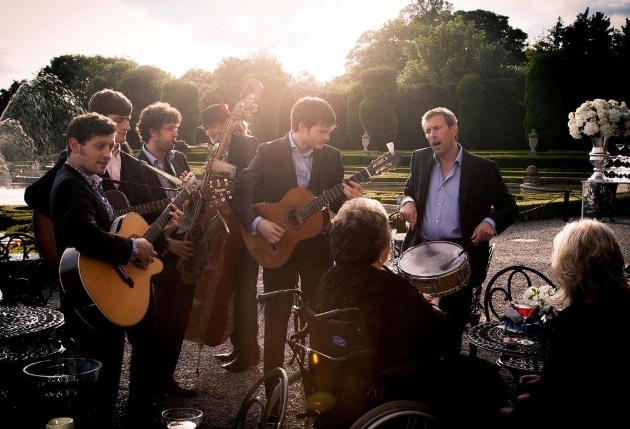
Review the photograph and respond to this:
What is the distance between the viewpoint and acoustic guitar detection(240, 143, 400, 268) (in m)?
4.58

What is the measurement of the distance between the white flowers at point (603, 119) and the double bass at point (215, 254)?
10800mm

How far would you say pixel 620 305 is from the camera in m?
2.63

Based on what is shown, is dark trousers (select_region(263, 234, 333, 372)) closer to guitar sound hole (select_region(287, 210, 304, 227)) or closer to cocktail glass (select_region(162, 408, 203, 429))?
guitar sound hole (select_region(287, 210, 304, 227))

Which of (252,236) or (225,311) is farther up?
(252,236)

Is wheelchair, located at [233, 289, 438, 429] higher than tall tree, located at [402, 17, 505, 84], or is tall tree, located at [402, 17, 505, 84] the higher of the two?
tall tree, located at [402, 17, 505, 84]

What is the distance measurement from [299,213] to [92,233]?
5.41 feet

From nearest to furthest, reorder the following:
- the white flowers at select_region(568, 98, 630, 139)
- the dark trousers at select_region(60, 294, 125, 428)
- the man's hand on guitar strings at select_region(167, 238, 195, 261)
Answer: the dark trousers at select_region(60, 294, 125, 428)
the man's hand on guitar strings at select_region(167, 238, 195, 261)
the white flowers at select_region(568, 98, 630, 139)

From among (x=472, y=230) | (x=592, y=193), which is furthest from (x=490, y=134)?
(x=472, y=230)

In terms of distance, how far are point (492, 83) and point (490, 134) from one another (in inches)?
126

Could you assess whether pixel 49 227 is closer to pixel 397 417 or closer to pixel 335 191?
pixel 335 191

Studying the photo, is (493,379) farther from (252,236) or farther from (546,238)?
(546,238)

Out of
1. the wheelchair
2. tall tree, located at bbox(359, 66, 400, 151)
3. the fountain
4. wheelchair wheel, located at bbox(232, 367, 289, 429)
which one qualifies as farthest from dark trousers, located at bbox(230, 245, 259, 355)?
tall tree, located at bbox(359, 66, 400, 151)

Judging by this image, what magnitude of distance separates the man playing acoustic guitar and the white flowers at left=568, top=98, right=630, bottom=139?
12.2 metres

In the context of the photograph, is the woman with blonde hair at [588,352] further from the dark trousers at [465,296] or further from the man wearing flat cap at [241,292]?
A: the man wearing flat cap at [241,292]
